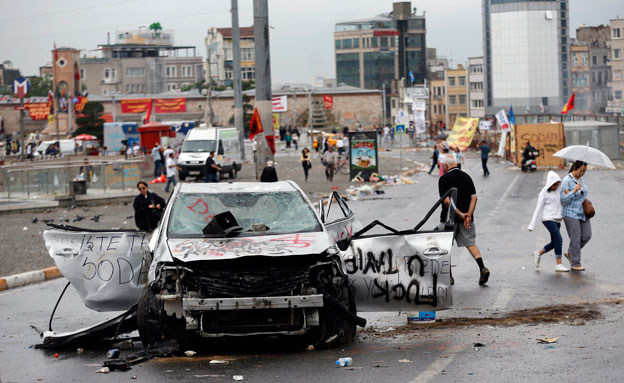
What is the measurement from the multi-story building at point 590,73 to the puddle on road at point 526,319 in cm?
16164

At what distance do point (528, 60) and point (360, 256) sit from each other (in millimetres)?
163458

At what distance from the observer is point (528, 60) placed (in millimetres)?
166875

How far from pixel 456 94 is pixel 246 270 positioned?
169 m

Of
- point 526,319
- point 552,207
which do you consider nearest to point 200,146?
point 552,207

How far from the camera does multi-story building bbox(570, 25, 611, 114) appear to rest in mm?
169250

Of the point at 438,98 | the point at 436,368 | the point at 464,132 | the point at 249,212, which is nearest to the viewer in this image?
the point at 436,368

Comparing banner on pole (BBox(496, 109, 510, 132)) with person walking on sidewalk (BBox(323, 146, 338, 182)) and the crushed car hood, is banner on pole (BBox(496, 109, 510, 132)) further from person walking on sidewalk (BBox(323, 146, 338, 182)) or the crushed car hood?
the crushed car hood

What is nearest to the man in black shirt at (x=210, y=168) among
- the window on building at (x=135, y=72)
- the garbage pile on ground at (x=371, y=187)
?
the garbage pile on ground at (x=371, y=187)

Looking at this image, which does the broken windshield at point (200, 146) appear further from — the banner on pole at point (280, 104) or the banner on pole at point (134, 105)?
the banner on pole at point (134, 105)

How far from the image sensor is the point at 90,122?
105312mm

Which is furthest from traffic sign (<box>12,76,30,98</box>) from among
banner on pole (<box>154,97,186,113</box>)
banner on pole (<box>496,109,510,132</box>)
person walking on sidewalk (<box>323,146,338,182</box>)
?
banner on pole (<box>154,97,186,113</box>)

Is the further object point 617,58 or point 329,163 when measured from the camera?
point 617,58

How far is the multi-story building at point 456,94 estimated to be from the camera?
173 m

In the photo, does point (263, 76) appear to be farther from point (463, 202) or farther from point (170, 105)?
point (170, 105)
